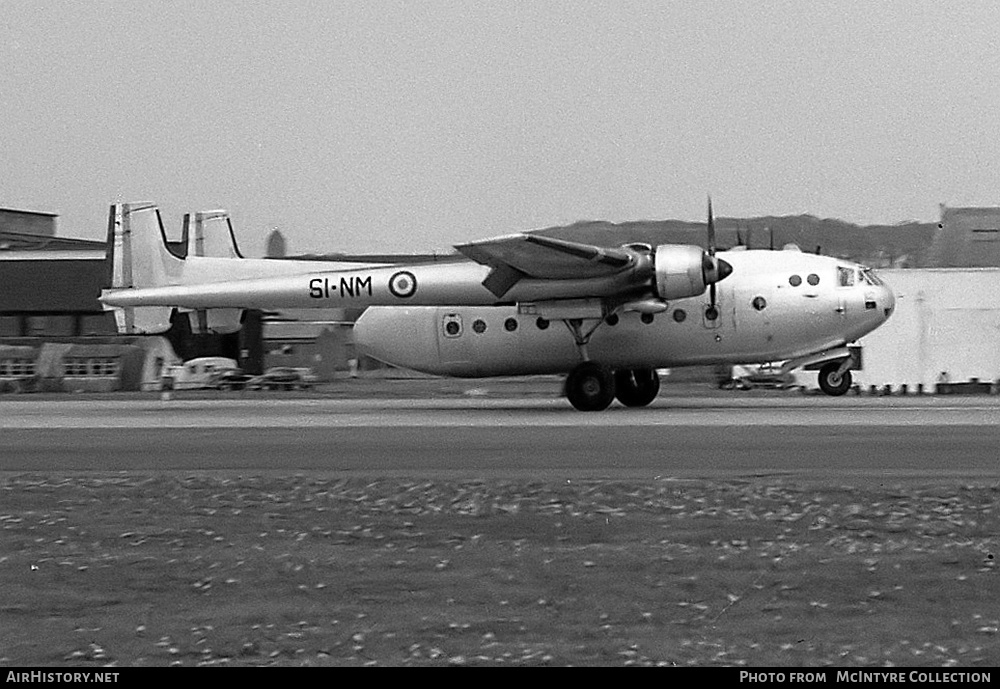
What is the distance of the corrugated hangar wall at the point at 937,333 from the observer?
39.1 m

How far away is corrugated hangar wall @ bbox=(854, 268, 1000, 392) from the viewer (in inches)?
1538

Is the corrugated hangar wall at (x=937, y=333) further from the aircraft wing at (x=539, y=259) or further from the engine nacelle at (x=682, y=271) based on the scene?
the aircraft wing at (x=539, y=259)

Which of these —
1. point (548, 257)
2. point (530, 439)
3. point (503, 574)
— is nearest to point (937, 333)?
point (548, 257)

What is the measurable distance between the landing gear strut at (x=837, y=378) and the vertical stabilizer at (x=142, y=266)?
1533 cm

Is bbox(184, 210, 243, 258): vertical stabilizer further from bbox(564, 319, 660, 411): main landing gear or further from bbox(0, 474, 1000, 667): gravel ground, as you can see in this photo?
bbox(0, 474, 1000, 667): gravel ground

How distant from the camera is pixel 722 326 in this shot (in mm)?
28000

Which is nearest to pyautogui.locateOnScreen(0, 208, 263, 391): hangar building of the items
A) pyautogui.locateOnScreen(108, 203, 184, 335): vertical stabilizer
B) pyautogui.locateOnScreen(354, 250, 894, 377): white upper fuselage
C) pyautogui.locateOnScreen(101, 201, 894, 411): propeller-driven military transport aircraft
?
pyautogui.locateOnScreen(108, 203, 184, 335): vertical stabilizer

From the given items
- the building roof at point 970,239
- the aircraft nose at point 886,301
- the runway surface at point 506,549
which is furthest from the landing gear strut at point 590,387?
the building roof at point 970,239

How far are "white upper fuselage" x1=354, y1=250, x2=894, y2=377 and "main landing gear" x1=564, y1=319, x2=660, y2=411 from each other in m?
0.59

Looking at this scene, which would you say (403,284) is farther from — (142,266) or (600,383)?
(142,266)

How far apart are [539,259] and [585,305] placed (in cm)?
155
